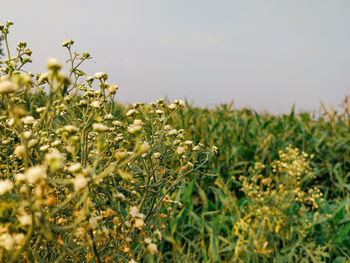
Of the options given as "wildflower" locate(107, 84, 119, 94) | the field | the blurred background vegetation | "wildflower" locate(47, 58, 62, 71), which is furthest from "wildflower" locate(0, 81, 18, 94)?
the blurred background vegetation

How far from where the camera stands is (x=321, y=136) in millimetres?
5090

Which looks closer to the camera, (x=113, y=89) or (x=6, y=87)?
(x=6, y=87)

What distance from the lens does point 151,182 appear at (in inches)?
60.1

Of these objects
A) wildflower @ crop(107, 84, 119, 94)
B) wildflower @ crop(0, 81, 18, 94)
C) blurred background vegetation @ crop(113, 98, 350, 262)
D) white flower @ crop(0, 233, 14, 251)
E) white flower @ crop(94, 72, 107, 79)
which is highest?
white flower @ crop(94, 72, 107, 79)

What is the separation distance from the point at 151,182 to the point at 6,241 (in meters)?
0.86

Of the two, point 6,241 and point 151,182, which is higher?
point 6,241

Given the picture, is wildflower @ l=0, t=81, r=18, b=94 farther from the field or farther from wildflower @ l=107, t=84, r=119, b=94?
wildflower @ l=107, t=84, r=119, b=94

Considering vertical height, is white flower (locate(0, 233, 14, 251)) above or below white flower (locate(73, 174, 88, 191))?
below

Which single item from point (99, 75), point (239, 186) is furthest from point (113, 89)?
point (239, 186)

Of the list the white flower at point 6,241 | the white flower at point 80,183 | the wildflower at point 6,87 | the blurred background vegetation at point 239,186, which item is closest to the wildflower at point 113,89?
the wildflower at point 6,87

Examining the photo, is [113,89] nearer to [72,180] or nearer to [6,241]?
[72,180]

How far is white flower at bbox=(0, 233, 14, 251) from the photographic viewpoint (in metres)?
0.70

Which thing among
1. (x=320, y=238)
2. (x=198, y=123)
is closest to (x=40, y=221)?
(x=320, y=238)

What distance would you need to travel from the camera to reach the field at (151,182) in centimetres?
86
